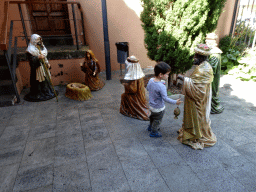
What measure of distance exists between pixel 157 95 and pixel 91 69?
3.17m

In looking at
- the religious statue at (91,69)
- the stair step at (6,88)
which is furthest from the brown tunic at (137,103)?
the stair step at (6,88)

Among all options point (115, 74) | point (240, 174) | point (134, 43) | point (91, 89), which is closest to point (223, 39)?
point (134, 43)

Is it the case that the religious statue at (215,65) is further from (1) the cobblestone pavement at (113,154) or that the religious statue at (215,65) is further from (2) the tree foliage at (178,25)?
(2) the tree foliage at (178,25)

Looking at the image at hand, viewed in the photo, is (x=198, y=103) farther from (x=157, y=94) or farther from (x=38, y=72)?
(x=38, y=72)

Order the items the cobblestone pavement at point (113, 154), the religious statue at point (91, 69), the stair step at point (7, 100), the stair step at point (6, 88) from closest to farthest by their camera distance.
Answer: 1. the cobblestone pavement at point (113, 154)
2. the stair step at point (7, 100)
3. the stair step at point (6, 88)
4. the religious statue at point (91, 69)

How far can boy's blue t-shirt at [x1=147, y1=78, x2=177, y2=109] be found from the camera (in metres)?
2.97

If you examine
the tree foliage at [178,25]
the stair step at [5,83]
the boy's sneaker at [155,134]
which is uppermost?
the tree foliage at [178,25]

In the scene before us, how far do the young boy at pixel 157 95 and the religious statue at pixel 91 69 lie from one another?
9.53 ft

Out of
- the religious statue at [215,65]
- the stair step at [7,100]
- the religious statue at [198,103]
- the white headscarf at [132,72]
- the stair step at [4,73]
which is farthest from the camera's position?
the stair step at [4,73]

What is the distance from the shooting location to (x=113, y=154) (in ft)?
10.1

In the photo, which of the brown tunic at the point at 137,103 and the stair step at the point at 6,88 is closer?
the brown tunic at the point at 137,103

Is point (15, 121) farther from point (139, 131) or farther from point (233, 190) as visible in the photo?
point (233, 190)

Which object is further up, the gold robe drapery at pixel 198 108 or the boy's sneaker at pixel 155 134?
the gold robe drapery at pixel 198 108

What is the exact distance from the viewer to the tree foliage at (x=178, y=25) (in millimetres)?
4609
